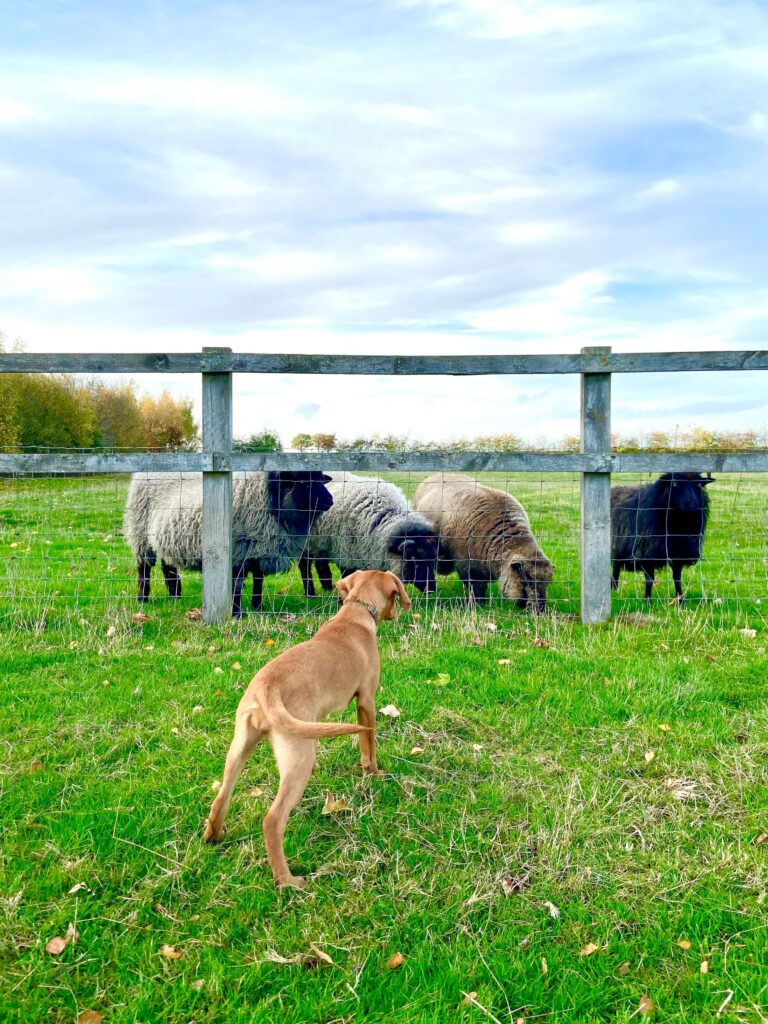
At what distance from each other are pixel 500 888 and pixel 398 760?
1185 mm

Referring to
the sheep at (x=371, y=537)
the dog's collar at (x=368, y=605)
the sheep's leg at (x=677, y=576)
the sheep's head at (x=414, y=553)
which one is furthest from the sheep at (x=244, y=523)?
the sheep's leg at (x=677, y=576)

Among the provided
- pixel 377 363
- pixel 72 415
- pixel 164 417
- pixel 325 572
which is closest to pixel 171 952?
pixel 377 363

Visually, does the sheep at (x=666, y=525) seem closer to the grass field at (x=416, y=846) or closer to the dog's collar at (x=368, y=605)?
the grass field at (x=416, y=846)

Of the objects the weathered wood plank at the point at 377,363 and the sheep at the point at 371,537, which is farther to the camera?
the sheep at the point at 371,537

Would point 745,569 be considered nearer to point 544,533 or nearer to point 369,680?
point 544,533

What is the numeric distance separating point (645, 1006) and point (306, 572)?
6814mm

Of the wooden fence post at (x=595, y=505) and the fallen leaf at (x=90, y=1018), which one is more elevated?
the wooden fence post at (x=595, y=505)

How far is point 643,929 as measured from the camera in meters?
2.79

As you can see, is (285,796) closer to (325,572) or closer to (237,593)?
(237,593)

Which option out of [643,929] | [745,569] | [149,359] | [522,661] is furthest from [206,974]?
[745,569]

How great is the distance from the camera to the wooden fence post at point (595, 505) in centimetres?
688

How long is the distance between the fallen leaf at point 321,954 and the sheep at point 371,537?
569 cm

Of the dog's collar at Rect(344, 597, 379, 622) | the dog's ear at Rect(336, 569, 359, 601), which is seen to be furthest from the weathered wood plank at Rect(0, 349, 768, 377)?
the dog's collar at Rect(344, 597, 379, 622)

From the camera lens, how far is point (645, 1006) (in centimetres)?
243
